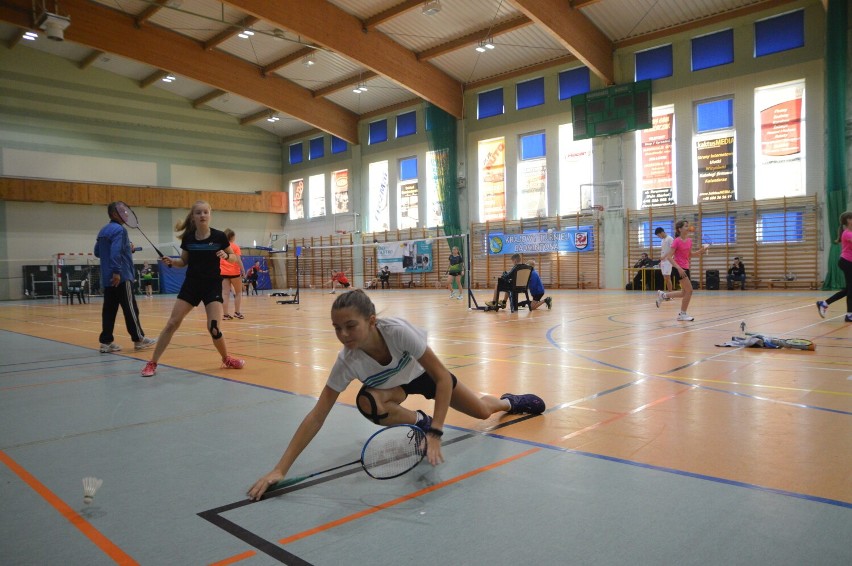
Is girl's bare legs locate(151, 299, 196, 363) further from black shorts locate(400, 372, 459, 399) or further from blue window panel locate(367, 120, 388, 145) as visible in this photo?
blue window panel locate(367, 120, 388, 145)

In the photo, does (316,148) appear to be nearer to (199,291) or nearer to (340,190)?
(340,190)

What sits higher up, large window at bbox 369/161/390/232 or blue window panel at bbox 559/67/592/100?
blue window panel at bbox 559/67/592/100

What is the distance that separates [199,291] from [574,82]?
78.4 ft

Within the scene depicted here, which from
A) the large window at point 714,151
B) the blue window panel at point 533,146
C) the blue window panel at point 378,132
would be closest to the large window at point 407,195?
the blue window panel at point 378,132

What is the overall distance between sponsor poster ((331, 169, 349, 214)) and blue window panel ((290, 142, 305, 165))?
3457mm

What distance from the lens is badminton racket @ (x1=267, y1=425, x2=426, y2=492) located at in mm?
2744

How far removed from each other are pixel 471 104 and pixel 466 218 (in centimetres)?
577

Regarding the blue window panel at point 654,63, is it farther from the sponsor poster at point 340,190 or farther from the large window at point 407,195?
the sponsor poster at point 340,190

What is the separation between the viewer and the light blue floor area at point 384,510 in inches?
77.0

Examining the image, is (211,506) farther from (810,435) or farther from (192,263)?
(192,263)

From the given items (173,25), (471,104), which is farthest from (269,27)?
(471,104)

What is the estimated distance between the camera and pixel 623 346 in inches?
275

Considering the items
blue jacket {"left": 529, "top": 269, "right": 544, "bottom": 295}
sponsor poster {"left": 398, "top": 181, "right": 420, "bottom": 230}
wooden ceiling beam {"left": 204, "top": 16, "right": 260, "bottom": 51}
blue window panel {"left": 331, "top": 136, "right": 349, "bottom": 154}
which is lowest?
blue jacket {"left": 529, "top": 269, "right": 544, "bottom": 295}

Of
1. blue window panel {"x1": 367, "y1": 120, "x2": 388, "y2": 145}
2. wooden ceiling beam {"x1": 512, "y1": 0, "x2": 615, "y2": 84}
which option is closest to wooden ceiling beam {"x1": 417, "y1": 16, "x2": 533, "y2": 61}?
wooden ceiling beam {"x1": 512, "y1": 0, "x2": 615, "y2": 84}
